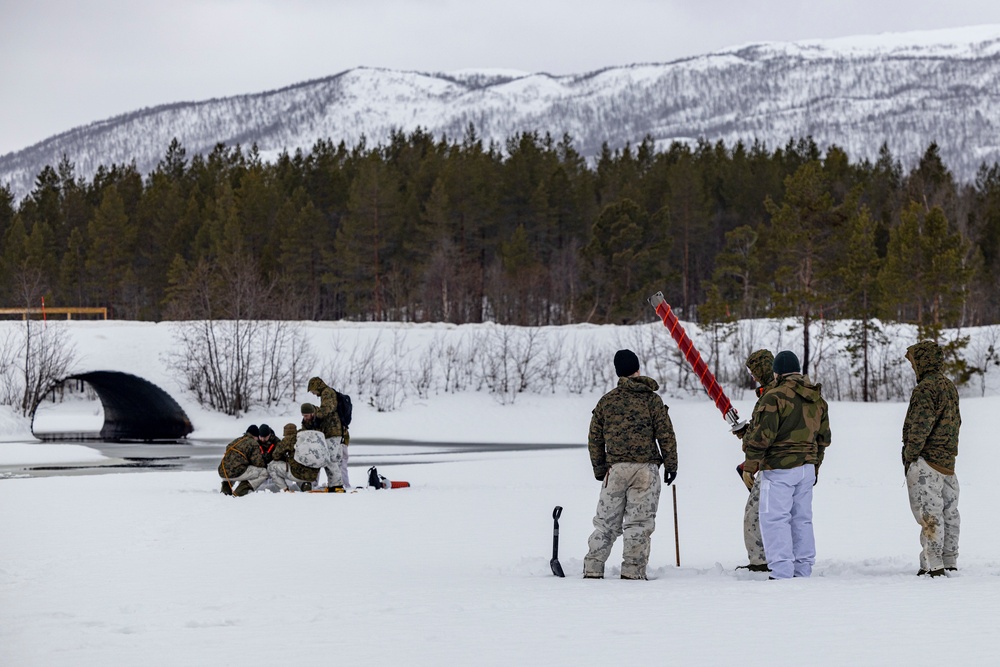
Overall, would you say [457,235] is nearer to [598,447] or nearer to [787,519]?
[598,447]

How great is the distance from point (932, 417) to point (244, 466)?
11.4 m

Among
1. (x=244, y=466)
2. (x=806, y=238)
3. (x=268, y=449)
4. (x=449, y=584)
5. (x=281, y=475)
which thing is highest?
(x=806, y=238)

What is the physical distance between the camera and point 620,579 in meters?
10.3

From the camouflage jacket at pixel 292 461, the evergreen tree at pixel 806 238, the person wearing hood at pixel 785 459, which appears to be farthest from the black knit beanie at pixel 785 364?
the evergreen tree at pixel 806 238

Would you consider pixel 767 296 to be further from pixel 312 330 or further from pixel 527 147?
pixel 312 330

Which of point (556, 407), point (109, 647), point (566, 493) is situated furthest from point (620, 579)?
point (556, 407)

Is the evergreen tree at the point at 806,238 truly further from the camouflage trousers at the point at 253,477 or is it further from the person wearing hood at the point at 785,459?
the person wearing hood at the point at 785,459

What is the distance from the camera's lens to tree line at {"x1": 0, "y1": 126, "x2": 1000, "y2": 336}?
62.5m

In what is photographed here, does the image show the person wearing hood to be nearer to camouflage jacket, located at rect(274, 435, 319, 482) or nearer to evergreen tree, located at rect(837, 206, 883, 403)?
camouflage jacket, located at rect(274, 435, 319, 482)

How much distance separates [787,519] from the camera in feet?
32.9

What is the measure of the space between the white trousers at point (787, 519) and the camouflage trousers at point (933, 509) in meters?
0.86

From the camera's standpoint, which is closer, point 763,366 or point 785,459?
point 785,459

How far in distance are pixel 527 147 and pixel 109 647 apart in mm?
71572

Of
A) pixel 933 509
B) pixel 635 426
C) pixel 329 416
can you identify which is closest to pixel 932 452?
pixel 933 509
